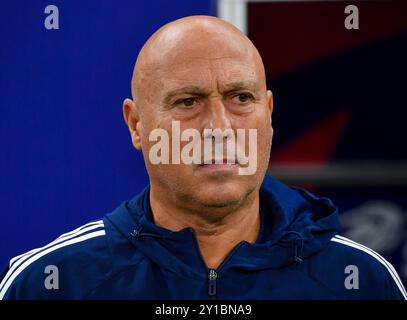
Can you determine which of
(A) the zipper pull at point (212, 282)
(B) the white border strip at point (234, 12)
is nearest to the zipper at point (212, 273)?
(A) the zipper pull at point (212, 282)

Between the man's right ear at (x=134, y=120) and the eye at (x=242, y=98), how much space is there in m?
0.22

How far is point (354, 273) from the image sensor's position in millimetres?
1575

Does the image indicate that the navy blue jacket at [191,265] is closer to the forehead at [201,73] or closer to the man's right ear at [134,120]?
the man's right ear at [134,120]

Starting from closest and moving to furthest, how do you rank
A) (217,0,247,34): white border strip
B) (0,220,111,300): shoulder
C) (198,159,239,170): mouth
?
(198,159,239,170): mouth < (0,220,111,300): shoulder < (217,0,247,34): white border strip

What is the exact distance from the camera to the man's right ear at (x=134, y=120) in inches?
61.7

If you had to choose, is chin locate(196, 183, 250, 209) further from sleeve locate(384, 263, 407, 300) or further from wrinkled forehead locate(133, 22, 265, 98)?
sleeve locate(384, 263, 407, 300)

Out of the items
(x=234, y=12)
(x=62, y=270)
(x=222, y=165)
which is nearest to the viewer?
(x=222, y=165)

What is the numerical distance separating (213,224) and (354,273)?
0.32 m

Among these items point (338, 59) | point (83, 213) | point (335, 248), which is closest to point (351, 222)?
point (338, 59)

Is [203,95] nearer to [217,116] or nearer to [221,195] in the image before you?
[217,116]

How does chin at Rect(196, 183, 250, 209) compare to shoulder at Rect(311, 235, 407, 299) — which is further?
shoulder at Rect(311, 235, 407, 299)

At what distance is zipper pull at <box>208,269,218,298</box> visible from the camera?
4.91ft

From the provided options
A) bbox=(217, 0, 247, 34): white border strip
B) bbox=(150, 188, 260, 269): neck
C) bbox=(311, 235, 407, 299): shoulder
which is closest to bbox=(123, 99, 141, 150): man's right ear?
bbox=(150, 188, 260, 269): neck

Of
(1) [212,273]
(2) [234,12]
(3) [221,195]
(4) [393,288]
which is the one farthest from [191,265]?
(2) [234,12]
